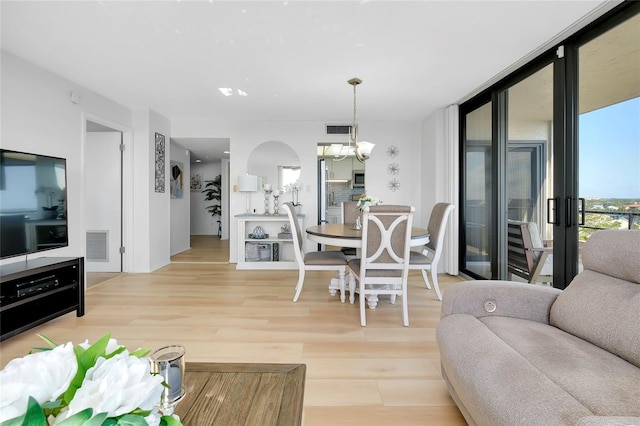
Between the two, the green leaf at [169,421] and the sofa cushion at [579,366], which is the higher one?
the green leaf at [169,421]

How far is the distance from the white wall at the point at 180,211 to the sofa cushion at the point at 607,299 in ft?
20.1

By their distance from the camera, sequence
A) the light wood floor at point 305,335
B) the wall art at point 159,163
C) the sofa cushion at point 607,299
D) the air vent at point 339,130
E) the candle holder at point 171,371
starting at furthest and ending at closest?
the air vent at point 339,130 → the wall art at point 159,163 → the light wood floor at point 305,335 → the sofa cushion at point 607,299 → the candle holder at point 171,371

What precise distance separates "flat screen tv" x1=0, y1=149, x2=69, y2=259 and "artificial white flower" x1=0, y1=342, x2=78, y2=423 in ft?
8.97

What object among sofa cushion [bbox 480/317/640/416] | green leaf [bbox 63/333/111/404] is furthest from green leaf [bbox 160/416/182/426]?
sofa cushion [bbox 480/317/640/416]

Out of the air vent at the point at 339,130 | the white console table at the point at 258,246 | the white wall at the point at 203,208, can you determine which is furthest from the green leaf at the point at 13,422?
the white wall at the point at 203,208

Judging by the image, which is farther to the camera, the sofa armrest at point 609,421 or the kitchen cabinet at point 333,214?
the kitchen cabinet at point 333,214

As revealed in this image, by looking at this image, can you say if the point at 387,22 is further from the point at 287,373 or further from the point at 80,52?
the point at 80,52

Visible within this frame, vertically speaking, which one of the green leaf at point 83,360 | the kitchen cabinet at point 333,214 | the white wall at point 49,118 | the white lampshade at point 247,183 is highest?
the white wall at point 49,118

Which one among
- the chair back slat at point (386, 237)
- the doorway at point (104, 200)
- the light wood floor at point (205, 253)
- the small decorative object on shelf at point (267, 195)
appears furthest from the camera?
the light wood floor at point (205, 253)

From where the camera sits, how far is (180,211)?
670 cm

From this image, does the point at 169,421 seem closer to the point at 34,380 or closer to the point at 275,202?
the point at 34,380

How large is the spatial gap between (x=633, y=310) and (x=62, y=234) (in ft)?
13.1

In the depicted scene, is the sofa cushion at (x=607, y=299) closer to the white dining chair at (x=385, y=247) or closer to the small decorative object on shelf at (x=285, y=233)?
the white dining chair at (x=385, y=247)

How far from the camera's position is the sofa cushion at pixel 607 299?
4.04 ft
